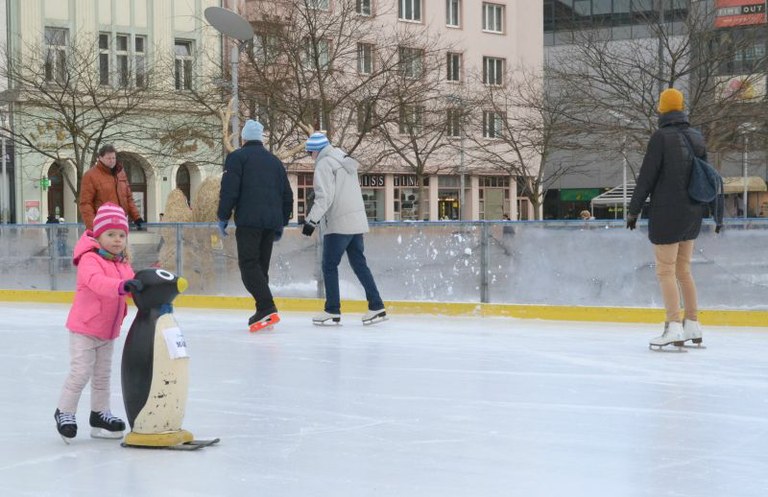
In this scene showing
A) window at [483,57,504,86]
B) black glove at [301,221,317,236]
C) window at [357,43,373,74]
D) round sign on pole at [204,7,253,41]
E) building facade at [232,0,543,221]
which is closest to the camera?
black glove at [301,221,317,236]

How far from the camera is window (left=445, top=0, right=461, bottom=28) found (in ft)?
188

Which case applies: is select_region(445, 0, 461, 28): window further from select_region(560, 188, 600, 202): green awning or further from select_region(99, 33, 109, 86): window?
select_region(99, 33, 109, 86): window

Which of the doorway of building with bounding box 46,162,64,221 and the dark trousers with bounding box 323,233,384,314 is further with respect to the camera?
the doorway of building with bounding box 46,162,64,221

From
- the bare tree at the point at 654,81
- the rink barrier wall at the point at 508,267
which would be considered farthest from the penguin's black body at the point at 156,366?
the bare tree at the point at 654,81

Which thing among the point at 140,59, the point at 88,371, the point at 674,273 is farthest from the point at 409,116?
the point at 88,371

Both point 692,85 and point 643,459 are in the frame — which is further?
point 692,85

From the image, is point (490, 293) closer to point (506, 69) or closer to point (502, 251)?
point (502, 251)

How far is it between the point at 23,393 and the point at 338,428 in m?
2.18

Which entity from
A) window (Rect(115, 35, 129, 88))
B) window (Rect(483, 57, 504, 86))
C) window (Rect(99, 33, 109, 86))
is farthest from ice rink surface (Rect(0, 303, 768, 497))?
window (Rect(483, 57, 504, 86))

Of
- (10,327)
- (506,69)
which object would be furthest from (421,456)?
(506,69)

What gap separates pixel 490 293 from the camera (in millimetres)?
12961

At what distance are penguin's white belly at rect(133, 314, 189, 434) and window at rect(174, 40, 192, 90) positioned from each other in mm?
27458

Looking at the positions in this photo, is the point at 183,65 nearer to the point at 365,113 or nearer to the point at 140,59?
the point at 140,59

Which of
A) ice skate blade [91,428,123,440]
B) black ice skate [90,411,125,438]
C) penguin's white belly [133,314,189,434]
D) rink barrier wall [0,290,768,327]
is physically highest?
penguin's white belly [133,314,189,434]
